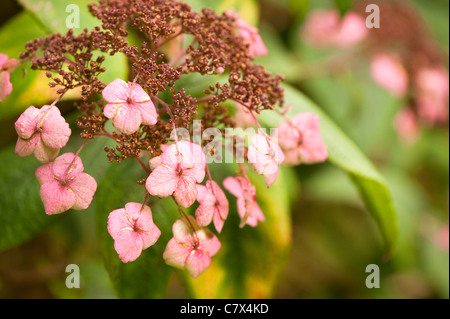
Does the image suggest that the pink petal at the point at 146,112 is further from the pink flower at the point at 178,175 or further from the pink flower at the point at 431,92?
the pink flower at the point at 431,92

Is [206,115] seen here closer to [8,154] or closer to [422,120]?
[8,154]

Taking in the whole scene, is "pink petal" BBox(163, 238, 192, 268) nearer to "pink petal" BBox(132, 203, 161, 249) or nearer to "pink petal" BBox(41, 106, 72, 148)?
"pink petal" BBox(132, 203, 161, 249)

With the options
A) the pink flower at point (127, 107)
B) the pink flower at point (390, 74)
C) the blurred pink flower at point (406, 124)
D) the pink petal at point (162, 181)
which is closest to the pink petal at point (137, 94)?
the pink flower at point (127, 107)

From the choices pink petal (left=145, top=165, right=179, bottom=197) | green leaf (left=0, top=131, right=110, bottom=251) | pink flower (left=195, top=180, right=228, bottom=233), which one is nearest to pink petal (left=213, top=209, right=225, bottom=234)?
pink flower (left=195, top=180, right=228, bottom=233)

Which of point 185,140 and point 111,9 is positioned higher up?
point 111,9

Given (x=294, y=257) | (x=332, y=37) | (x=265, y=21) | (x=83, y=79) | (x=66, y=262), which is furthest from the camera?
(x=294, y=257)
